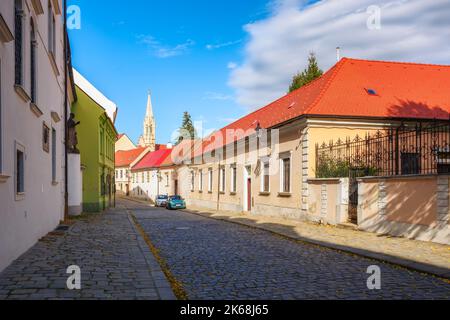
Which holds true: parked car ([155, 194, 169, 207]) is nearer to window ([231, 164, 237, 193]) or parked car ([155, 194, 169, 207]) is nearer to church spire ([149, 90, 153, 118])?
window ([231, 164, 237, 193])

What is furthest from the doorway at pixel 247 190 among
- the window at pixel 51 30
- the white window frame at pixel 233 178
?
the window at pixel 51 30

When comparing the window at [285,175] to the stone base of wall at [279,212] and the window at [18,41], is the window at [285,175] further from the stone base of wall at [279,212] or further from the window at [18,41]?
the window at [18,41]

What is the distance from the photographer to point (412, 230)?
13.2m

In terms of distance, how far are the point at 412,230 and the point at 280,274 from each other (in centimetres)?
673

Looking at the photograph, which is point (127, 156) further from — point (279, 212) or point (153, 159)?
point (279, 212)

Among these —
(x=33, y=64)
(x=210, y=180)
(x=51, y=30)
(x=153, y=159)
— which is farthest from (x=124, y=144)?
(x=33, y=64)

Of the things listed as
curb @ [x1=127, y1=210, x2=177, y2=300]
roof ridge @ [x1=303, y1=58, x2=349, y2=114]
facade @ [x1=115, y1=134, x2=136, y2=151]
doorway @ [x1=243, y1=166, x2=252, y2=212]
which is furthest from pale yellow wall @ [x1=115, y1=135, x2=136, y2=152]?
curb @ [x1=127, y1=210, x2=177, y2=300]

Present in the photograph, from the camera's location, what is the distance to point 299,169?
20750 mm

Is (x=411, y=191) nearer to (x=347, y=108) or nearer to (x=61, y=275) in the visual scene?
(x=347, y=108)

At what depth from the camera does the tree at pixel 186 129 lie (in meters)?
87.3

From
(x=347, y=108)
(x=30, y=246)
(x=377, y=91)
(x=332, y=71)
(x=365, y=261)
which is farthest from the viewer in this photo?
(x=332, y=71)

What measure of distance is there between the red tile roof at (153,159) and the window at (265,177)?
3796cm
